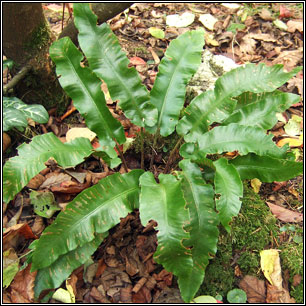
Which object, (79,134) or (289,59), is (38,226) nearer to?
(79,134)

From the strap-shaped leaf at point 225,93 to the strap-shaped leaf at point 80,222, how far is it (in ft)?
2.58

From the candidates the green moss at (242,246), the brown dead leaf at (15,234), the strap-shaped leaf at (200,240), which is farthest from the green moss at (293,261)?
the brown dead leaf at (15,234)

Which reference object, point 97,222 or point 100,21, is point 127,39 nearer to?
point 100,21

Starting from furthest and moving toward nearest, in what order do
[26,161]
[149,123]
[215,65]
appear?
1. [215,65]
2. [149,123]
3. [26,161]

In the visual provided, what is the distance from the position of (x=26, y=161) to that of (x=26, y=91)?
3.96ft

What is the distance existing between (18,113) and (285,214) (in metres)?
2.33

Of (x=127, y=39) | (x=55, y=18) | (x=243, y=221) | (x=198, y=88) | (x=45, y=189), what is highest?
(x=55, y=18)

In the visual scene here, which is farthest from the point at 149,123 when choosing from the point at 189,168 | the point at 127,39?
the point at 127,39

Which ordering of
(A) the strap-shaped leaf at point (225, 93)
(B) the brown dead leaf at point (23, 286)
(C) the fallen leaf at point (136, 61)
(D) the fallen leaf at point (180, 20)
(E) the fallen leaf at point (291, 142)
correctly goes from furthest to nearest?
1. (D) the fallen leaf at point (180, 20)
2. (C) the fallen leaf at point (136, 61)
3. (E) the fallen leaf at point (291, 142)
4. (A) the strap-shaped leaf at point (225, 93)
5. (B) the brown dead leaf at point (23, 286)

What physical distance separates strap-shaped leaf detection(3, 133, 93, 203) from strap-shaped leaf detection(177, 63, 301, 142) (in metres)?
0.82

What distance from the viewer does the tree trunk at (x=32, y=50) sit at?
2.63 metres

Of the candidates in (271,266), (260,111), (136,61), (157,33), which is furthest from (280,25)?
(271,266)

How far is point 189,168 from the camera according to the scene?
7.70ft

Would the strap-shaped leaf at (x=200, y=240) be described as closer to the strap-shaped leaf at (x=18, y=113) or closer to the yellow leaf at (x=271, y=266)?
the yellow leaf at (x=271, y=266)
